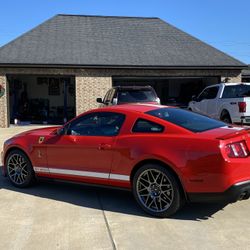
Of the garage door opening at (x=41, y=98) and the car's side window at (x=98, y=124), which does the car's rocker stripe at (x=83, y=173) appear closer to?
the car's side window at (x=98, y=124)

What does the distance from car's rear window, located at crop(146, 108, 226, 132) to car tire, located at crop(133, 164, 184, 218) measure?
28.4 inches

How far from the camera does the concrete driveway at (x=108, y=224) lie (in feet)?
15.0

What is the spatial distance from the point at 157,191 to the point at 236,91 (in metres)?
8.70

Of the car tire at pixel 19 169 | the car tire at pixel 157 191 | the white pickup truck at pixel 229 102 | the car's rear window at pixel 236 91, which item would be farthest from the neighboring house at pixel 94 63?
the car tire at pixel 157 191

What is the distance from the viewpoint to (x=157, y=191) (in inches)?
214

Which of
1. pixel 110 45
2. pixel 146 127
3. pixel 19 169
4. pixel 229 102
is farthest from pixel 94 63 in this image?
pixel 146 127

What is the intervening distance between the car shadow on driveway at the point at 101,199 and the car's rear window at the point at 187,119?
1165 mm

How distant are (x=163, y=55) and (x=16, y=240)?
688 inches

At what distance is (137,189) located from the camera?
559 centimetres

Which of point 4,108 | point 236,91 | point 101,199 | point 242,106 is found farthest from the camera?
point 4,108

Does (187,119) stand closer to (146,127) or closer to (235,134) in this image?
(146,127)

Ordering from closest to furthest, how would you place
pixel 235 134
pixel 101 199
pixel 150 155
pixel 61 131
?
pixel 235 134 < pixel 150 155 < pixel 101 199 < pixel 61 131

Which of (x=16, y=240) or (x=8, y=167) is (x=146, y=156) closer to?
(x=16, y=240)

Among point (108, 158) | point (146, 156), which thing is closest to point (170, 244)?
point (146, 156)
